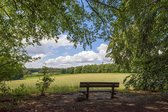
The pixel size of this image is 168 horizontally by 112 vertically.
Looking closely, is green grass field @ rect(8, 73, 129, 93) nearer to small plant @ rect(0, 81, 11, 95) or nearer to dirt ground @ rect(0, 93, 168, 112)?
small plant @ rect(0, 81, 11, 95)

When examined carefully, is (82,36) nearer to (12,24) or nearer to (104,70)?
(12,24)

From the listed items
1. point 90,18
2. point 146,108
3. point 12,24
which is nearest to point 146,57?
point 90,18

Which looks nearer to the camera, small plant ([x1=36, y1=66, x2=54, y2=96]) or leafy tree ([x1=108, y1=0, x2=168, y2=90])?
leafy tree ([x1=108, y1=0, x2=168, y2=90])

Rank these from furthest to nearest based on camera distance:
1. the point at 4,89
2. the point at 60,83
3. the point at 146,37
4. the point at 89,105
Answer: the point at 60,83 < the point at 146,37 < the point at 89,105 < the point at 4,89

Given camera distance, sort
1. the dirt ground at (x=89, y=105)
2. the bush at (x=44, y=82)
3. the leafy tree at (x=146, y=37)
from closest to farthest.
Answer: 1. the dirt ground at (x=89, y=105)
2. the leafy tree at (x=146, y=37)
3. the bush at (x=44, y=82)

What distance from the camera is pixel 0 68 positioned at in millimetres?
10945

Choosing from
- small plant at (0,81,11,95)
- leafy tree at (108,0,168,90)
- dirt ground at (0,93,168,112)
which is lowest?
dirt ground at (0,93,168,112)

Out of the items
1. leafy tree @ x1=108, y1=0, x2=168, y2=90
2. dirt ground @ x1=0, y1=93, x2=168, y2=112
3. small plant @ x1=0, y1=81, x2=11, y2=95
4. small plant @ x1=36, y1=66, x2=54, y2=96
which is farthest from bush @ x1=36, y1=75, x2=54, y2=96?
small plant @ x1=0, y1=81, x2=11, y2=95

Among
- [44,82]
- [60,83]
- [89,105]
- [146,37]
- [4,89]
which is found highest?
[146,37]

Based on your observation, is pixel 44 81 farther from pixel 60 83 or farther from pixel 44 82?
pixel 60 83

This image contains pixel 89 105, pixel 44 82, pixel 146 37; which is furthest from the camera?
pixel 146 37

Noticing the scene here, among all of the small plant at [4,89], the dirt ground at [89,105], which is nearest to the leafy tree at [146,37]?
the dirt ground at [89,105]

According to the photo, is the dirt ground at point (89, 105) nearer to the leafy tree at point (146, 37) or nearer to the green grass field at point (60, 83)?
the green grass field at point (60, 83)

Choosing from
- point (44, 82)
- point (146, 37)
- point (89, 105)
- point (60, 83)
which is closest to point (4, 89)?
point (89, 105)
